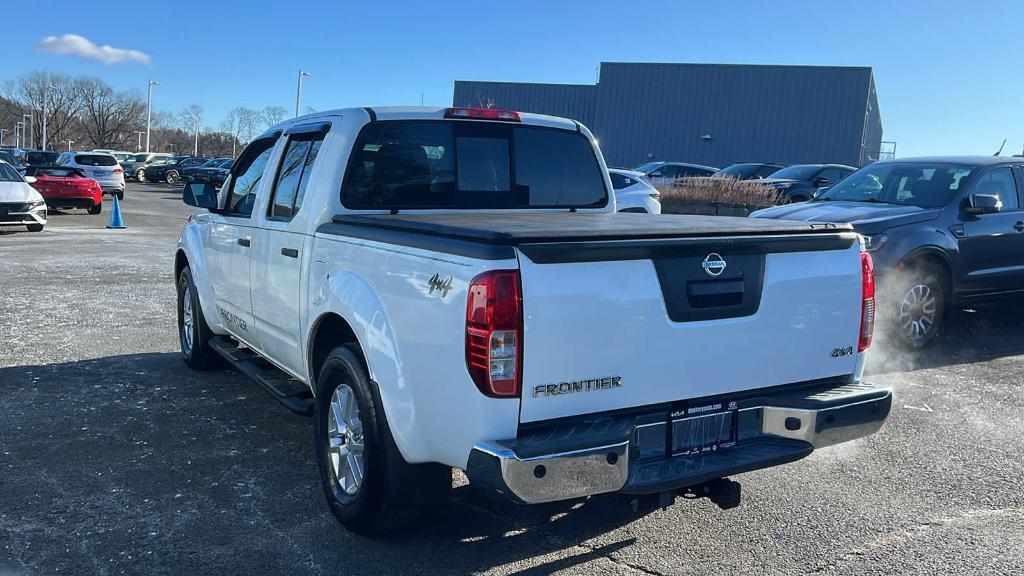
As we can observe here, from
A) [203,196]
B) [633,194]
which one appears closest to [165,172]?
[633,194]

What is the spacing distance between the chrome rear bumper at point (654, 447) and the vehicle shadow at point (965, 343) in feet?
12.8

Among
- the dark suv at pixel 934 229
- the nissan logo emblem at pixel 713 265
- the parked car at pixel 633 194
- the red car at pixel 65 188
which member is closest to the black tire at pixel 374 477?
the nissan logo emblem at pixel 713 265

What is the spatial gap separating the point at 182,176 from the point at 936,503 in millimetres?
46944

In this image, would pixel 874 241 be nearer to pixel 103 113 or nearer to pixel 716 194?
pixel 716 194

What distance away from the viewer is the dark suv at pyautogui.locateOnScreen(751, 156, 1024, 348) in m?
7.80

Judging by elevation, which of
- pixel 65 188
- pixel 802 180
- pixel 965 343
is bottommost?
pixel 965 343

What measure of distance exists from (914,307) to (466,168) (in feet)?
16.7

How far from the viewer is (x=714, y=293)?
341 centimetres

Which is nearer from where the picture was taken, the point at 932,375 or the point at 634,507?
the point at 634,507

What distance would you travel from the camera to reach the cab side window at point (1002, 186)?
863cm

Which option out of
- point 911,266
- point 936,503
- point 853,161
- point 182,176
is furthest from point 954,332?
point 182,176

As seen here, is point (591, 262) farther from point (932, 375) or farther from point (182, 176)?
point (182, 176)

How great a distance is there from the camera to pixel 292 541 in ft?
12.6

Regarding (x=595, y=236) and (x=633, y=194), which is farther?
(x=633, y=194)
